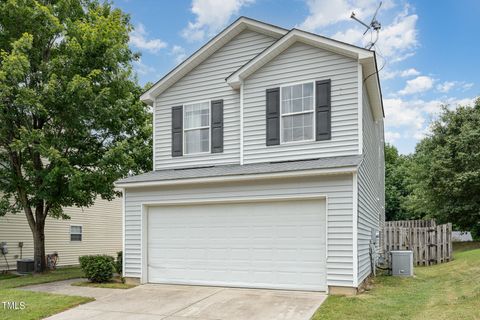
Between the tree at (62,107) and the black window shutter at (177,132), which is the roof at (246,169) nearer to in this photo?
the black window shutter at (177,132)

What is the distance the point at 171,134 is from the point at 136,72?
546 cm

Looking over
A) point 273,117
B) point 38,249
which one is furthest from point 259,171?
point 38,249

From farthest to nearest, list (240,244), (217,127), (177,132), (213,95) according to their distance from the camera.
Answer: (177,132) < (213,95) < (217,127) < (240,244)

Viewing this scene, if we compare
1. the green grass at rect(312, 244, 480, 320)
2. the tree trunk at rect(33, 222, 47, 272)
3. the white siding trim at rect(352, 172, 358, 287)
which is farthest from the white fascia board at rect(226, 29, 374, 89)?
the tree trunk at rect(33, 222, 47, 272)

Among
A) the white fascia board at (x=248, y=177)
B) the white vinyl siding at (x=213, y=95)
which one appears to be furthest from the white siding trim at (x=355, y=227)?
the white vinyl siding at (x=213, y=95)

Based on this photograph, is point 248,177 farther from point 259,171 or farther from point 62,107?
point 62,107

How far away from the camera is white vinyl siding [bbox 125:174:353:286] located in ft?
29.2

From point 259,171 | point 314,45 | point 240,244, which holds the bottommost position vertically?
point 240,244

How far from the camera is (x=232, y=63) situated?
39.8ft

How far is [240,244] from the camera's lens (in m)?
10.3

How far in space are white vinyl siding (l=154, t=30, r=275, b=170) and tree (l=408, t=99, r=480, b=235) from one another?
45.9 feet

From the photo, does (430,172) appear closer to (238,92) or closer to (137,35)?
(238,92)

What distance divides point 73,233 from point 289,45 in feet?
50.5

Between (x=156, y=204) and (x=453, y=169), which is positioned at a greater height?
(x=453, y=169)
